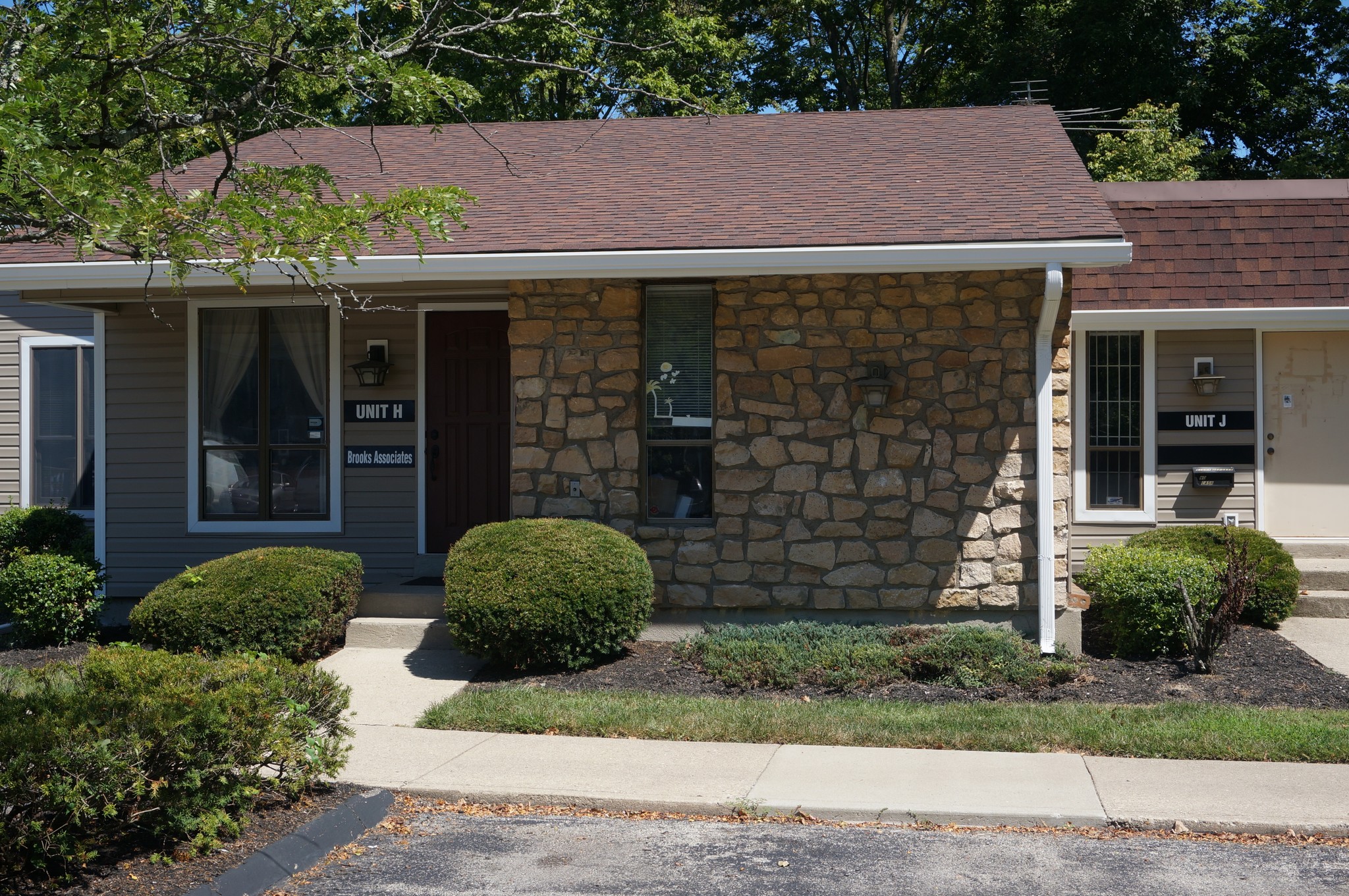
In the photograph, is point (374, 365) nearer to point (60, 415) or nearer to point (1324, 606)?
point (60, 415)

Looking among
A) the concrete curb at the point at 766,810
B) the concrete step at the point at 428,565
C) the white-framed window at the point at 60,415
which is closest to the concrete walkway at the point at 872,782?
the concrete curb at the point at 766,810

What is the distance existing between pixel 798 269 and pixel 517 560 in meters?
2.94

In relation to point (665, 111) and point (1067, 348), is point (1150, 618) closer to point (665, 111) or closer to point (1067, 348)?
point (1067, 348)

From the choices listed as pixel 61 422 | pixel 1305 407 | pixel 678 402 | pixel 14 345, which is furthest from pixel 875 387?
pixel 14 345

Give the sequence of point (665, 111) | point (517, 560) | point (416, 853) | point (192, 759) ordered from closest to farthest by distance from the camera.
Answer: point (192, 759)
point (416, 853)
point (517, 560)
point (665, 111)

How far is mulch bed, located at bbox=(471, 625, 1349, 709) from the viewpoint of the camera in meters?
7.77

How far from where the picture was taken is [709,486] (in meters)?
9.51

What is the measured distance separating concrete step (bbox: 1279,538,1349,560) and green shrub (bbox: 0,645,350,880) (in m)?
9.36

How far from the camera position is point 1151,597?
8.74 metres

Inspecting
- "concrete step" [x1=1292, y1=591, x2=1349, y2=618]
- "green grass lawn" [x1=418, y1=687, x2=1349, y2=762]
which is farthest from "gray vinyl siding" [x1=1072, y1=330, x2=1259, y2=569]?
"green grass lawn" [x1=418, y1=687, x2=1349, y2=762]

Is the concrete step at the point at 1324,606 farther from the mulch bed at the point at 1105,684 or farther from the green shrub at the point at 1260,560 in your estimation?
the mulch bed at the point at 1105,684

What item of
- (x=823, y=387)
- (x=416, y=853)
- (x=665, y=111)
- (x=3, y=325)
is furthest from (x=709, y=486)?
(x=665, y=111)

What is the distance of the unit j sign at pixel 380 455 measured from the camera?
10.6 m

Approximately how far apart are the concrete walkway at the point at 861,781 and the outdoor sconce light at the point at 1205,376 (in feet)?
19.3
